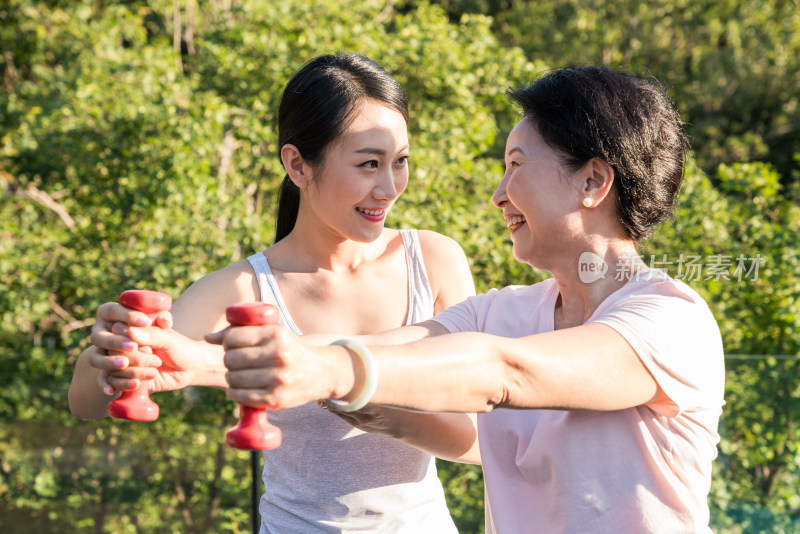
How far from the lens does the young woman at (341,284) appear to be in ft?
6.15

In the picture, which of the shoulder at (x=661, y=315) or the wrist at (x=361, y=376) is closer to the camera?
the wrist at (x=361, y=376)

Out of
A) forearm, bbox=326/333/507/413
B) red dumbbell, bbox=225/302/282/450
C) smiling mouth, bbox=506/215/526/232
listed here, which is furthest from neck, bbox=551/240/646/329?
red dumbbell, bbox=225/302/282/450

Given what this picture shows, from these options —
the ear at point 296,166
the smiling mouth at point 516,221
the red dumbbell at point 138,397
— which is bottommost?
the red dumbbell at point 138,397

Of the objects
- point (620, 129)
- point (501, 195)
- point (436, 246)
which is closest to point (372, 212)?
point (436, 246)

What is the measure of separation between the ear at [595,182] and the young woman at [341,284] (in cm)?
51

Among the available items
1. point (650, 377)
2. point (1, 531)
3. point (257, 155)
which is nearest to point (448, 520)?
point (650, 377)

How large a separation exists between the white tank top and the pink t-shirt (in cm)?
45

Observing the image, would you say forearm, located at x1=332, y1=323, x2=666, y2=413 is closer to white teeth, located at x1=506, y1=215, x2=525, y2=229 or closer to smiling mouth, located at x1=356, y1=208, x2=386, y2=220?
white teeth, located at x1=506, y1=215, x2=525, y2=229

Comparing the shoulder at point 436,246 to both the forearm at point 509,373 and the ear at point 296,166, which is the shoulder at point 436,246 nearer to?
Answer: the ear at point 296,166

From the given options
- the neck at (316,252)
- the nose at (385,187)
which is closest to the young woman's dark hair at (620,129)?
the nose at (385,187)

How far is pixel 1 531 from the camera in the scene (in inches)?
144

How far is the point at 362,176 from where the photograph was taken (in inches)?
76.7

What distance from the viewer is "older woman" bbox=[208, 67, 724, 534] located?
108cm

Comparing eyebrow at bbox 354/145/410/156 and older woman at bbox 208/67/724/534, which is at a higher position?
eyebrow at bbox 354/145/410/156
